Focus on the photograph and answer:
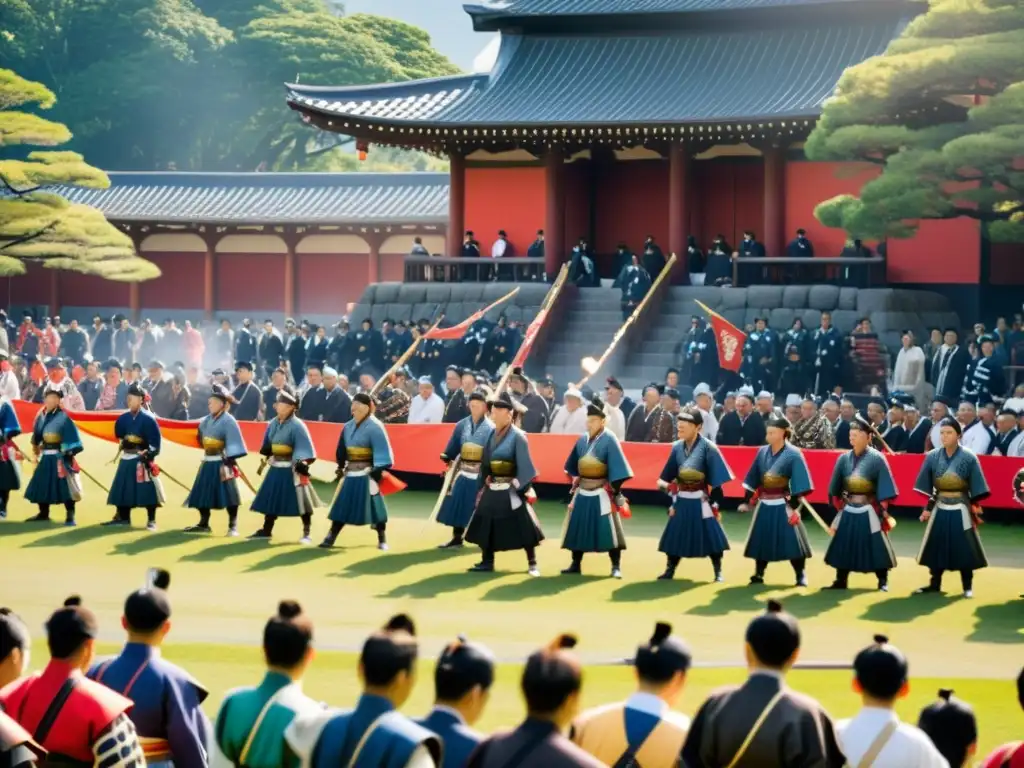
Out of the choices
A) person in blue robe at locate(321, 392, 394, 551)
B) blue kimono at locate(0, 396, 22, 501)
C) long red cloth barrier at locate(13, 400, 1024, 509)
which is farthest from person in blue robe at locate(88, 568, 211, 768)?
long red cloth barrier at locate(13, 400, 1024, 509)

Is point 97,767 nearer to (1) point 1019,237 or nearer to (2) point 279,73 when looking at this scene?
(1) point 1019,237

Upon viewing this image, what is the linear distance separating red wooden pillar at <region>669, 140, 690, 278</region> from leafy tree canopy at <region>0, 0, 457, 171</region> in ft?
105

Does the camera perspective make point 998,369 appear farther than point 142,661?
Yes

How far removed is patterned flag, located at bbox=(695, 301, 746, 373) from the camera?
25125 millimetres

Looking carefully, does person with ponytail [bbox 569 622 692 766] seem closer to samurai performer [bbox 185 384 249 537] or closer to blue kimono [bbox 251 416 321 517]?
blue kimono [bbox 251 416 321 517]

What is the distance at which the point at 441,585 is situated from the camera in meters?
15.6

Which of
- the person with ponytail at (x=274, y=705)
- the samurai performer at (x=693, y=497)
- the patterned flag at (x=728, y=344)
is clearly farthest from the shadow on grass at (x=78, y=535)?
the person with ponytail at (x=274, y=705)

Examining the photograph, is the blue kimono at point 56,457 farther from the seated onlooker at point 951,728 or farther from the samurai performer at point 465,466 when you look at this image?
the seated onlooker at point 951,728

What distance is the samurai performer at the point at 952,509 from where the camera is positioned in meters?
15.3

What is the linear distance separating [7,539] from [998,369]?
43.3 feet

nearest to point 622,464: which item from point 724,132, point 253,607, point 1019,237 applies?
point 253,607

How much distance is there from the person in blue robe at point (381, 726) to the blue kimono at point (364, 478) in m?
11.6

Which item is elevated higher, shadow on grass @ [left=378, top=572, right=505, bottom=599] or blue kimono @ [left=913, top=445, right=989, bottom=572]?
blue kimono @ [left=913, top=445, right=989, bottom=572]

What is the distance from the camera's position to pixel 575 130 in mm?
30953
